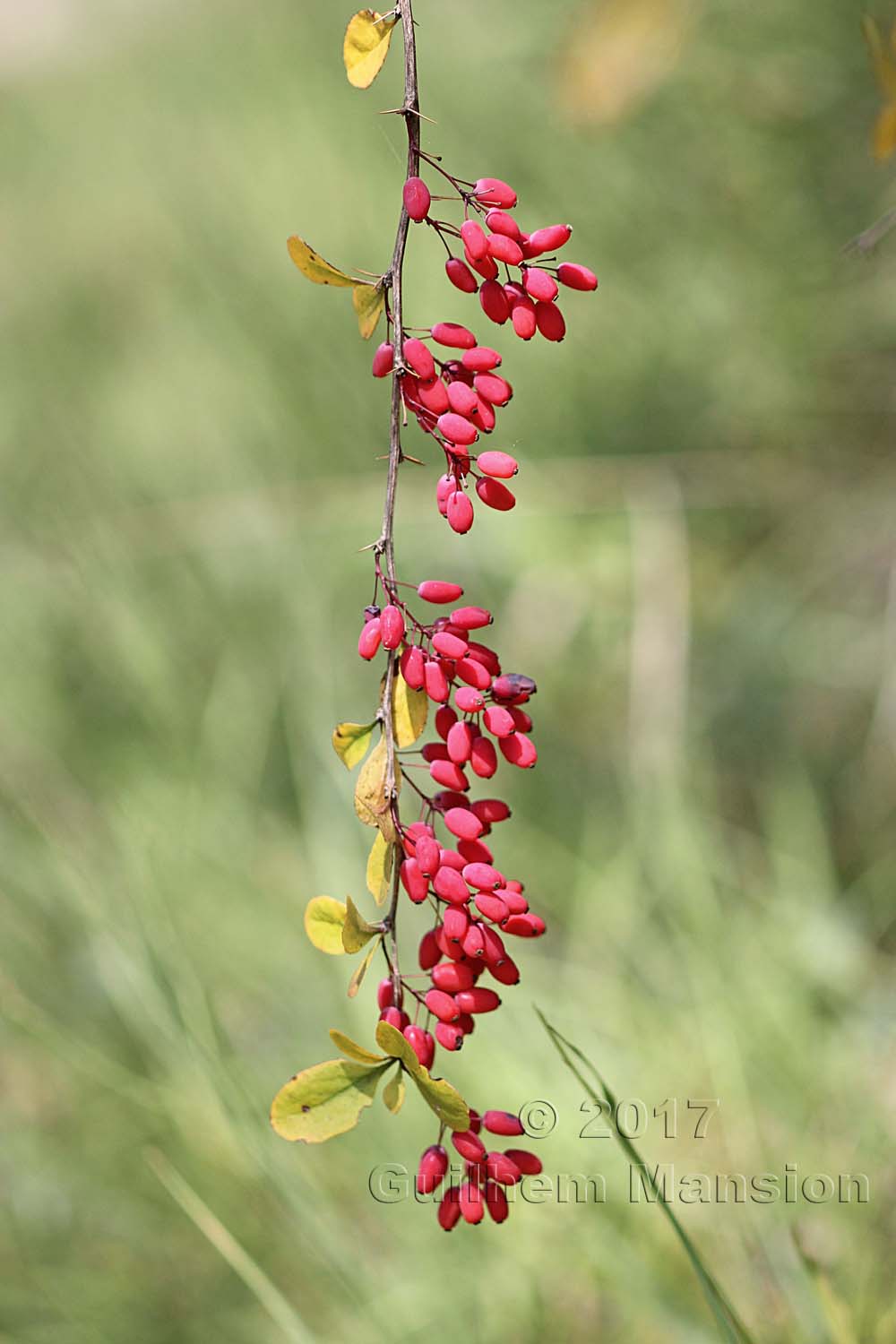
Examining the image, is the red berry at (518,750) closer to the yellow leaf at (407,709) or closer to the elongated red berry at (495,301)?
the yellow leaf at (407,709)

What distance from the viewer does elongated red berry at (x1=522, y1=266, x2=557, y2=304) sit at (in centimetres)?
45

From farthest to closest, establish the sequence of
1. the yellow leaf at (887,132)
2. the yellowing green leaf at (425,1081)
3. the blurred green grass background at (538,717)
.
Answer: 1. the blurred green grass background at (538,717)
2. the yellow leaf at (887,132)
3. the yellowing green leaf at (425,1081)

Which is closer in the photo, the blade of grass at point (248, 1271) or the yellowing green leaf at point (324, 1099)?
the yellowing green leaf at point (324, 1099)

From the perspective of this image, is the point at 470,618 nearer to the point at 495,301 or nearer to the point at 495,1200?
the point at 495,301

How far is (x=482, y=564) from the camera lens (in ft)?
5.08

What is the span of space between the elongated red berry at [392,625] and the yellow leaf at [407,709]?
0.07 feet

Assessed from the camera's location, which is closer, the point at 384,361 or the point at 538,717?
the point at 384,361

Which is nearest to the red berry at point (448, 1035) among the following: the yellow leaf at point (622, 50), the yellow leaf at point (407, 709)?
the yellow leaf at point (407, 709)

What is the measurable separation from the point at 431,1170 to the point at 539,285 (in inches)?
13.6

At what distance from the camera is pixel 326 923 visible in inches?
18.5

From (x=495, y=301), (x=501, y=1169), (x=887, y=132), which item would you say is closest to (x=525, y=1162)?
(x=501, y=1169)

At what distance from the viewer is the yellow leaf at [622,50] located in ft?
3.42

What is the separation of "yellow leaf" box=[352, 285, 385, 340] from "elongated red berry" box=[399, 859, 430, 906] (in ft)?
0.64

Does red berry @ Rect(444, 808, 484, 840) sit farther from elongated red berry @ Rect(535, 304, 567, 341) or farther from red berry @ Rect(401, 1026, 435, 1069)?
elongated red berry @ Rect(535, 304, 567, 341)
